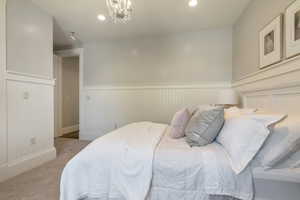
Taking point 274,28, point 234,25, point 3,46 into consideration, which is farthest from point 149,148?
point 234,25

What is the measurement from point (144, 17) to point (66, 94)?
136 inches

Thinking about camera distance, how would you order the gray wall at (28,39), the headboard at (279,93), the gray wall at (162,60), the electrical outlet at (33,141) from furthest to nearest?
the gray wall at (162,60) → the electrical outlet at (33,141) → the gray wall at (28,39) → the headboard at (279,93)

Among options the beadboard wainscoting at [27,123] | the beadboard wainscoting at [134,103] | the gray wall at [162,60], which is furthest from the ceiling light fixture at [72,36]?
the beadboard wainscoting at [27,123]

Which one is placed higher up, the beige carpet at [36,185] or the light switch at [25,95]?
the light switch at [25,95]

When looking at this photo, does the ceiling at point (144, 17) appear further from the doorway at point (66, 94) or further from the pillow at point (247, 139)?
the pillow at point (247, 139)

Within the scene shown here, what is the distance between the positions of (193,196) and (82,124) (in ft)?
11.4

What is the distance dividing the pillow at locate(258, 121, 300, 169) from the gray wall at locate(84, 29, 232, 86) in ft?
7.73

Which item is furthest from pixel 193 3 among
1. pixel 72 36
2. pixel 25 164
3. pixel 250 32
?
pixel 25 164

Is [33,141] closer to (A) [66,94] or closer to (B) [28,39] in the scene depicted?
(B) [28,39]

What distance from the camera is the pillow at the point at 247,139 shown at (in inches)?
39.9

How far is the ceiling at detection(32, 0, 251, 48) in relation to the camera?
239 centimetres

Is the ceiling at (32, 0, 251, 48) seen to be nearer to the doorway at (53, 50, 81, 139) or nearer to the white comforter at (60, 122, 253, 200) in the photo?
the doorway at (53, 50, 81, 139)

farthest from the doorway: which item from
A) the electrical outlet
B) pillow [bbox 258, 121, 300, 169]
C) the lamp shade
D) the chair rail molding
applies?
pillow [bbox 258, 121, 300, 169]

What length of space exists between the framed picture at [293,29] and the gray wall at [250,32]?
0.13 meters
